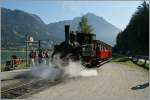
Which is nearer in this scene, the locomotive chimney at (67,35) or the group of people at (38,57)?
the locomotive chimney at (67,35)

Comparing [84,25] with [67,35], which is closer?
[67,35]

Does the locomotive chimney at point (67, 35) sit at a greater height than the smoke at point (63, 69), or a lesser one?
greater

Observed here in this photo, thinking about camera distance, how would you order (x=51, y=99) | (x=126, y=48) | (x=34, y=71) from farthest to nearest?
(x=126, y=48), (x=34, y=71), (x=51, y=99)

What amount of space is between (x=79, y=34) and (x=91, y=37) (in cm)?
149

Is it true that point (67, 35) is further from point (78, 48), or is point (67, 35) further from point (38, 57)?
point (38, 57)

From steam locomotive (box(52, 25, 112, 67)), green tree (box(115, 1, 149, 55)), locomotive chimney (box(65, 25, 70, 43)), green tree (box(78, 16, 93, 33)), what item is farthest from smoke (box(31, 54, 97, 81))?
green tree (box(115, 1, 149, 55))

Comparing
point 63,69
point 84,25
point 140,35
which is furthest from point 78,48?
point 140,35

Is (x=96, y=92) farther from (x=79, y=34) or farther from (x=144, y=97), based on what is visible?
(x=79, y=34)

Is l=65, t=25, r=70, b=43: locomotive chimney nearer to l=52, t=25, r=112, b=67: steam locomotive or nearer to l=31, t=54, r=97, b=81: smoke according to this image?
l=52, t=25, r=112, b=67: steam locomotive

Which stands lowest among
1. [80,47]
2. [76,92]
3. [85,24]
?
[76,92]

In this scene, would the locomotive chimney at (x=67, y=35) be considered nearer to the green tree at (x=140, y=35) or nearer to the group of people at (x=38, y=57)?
the group of people at (x=38, y=57)

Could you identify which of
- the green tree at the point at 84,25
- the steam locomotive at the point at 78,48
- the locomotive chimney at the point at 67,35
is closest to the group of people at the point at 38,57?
the steam locomotive at the point at 78,48

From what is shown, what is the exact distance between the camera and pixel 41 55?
29.8 meters

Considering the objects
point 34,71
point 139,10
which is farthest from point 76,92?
point 139,10
